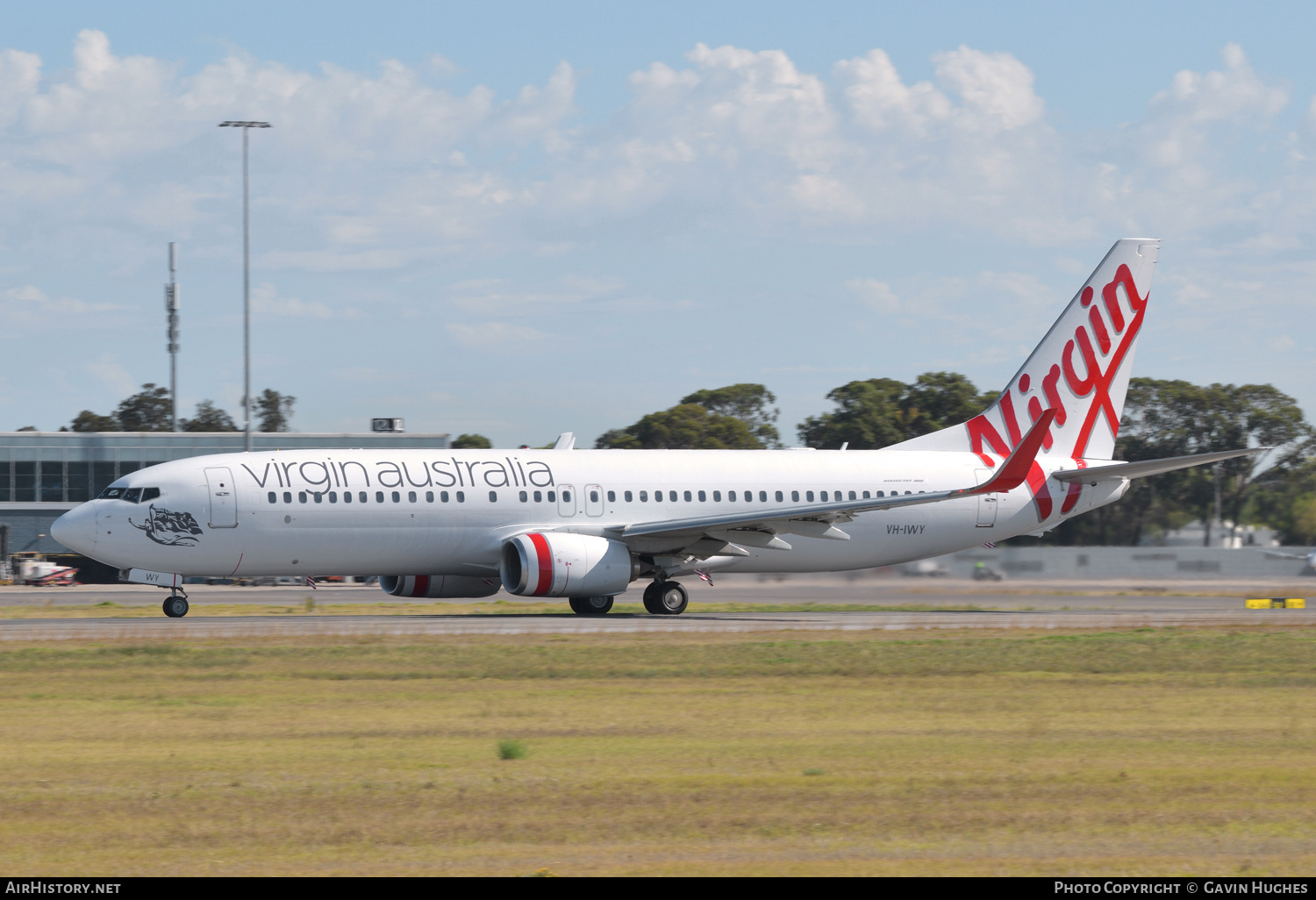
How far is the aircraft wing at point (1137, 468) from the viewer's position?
3512 cm

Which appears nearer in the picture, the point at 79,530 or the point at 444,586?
the point at 79,530

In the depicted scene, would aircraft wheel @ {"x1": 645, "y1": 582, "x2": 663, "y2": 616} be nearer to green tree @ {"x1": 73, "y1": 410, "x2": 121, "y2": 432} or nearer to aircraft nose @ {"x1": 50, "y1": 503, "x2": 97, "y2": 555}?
aircraft nose @ {"x1": 50, "y1": 503, "x2": 97, "y2": 555}

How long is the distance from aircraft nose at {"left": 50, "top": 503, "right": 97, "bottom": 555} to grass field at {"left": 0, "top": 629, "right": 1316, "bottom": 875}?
34.7 feet

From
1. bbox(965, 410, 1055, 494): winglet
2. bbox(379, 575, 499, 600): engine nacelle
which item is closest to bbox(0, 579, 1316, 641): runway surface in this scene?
bbox(379, 575, 499, 600): engine nacelle

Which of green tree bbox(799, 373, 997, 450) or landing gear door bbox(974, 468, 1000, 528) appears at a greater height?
green tree bbox(799, 373, 997, 450)

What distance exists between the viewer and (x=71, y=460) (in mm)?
82812

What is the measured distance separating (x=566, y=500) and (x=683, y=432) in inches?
2938

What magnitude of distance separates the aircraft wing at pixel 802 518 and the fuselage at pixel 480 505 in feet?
1.87

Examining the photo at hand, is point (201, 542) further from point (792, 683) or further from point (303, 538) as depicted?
point (792, 683)

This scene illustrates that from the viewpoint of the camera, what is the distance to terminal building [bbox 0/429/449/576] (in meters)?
80.1

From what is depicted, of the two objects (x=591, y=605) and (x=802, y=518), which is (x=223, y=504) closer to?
(x=591, y=605)

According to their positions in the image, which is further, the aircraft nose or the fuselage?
the fuselage

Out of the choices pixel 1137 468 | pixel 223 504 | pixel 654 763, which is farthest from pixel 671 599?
pixel 654 763
